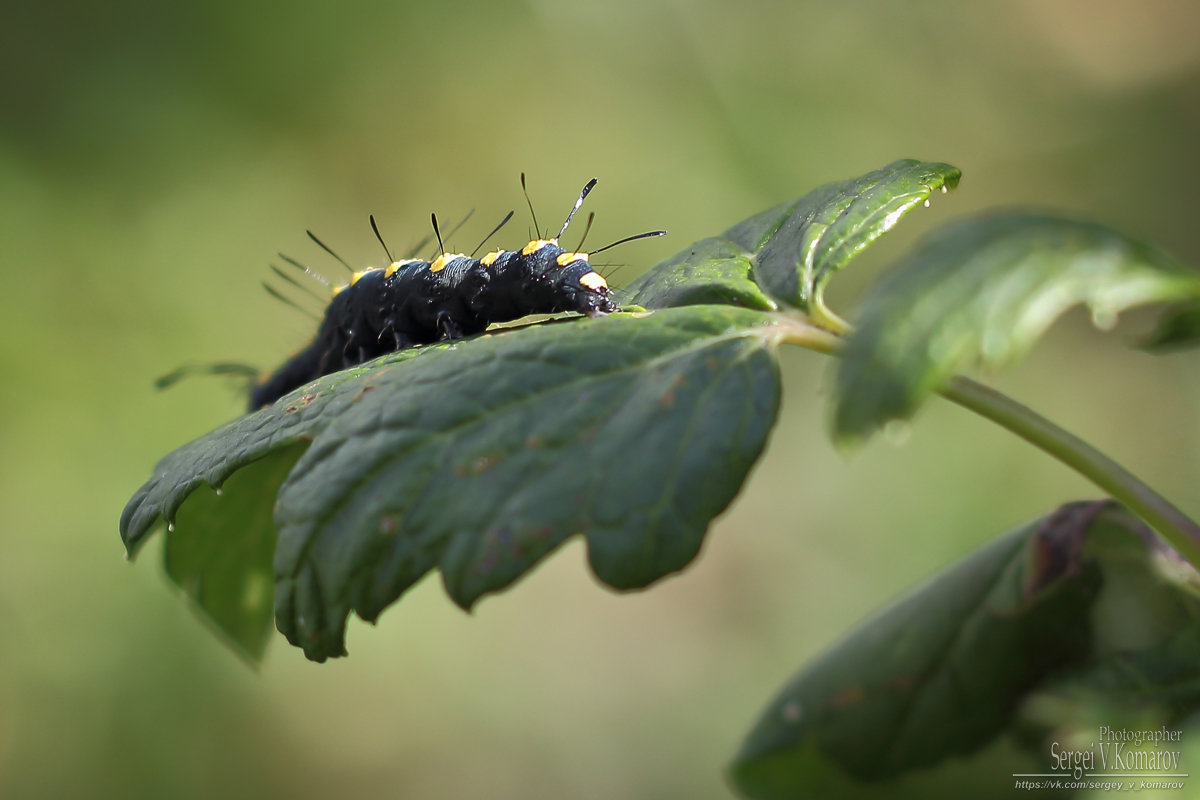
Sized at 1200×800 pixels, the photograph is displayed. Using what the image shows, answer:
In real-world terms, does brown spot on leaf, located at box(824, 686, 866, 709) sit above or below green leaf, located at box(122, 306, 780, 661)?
below

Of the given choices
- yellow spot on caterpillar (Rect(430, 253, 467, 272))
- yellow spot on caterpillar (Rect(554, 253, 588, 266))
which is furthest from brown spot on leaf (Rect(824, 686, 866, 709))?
yellow spot on caterpillar (Rect(430, 253, 467, 272))

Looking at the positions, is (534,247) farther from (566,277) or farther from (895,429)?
(895,429)

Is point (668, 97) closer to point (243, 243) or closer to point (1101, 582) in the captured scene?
point (243, 243)

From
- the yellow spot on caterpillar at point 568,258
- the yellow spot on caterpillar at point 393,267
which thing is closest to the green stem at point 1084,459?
the yellow spot on caterpillar at point 568,258

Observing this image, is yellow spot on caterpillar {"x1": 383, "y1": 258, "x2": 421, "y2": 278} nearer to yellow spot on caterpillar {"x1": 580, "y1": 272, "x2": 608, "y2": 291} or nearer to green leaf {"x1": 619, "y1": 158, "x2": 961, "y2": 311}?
yellow spot on caterpillar {"x1": 580, "y1": 272, "x2": 608, "y2": 291}

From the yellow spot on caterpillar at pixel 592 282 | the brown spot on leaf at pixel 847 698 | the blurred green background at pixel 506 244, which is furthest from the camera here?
the blurred green background at pixel 506 244

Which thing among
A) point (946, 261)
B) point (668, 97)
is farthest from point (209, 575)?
point (668, 97)

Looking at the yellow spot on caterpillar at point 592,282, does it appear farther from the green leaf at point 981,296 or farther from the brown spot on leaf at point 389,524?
the green leaf at point 981,296
